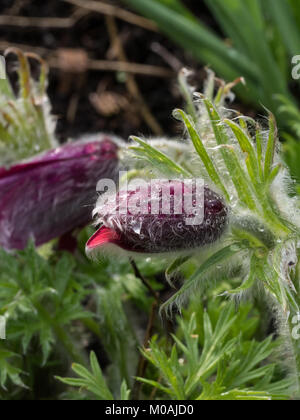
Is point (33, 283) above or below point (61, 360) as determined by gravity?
above

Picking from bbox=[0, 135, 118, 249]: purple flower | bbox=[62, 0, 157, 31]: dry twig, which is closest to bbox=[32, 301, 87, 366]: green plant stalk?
bbox=[0, 135, 118, 249]: purple flower

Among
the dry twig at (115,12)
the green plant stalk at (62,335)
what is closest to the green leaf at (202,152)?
the green plant stalk at (62,335)

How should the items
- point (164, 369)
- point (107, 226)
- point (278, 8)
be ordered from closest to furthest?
point (107, 226) → point (164, 369) → point (278, 8)

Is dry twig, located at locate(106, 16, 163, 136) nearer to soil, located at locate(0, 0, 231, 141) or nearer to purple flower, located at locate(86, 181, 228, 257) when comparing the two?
soil, located at locate(0, 0, 231, 141)

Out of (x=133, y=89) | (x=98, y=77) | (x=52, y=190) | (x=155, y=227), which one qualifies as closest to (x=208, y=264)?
(x=155, y=227)

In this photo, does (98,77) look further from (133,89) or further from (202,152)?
(202,152)
